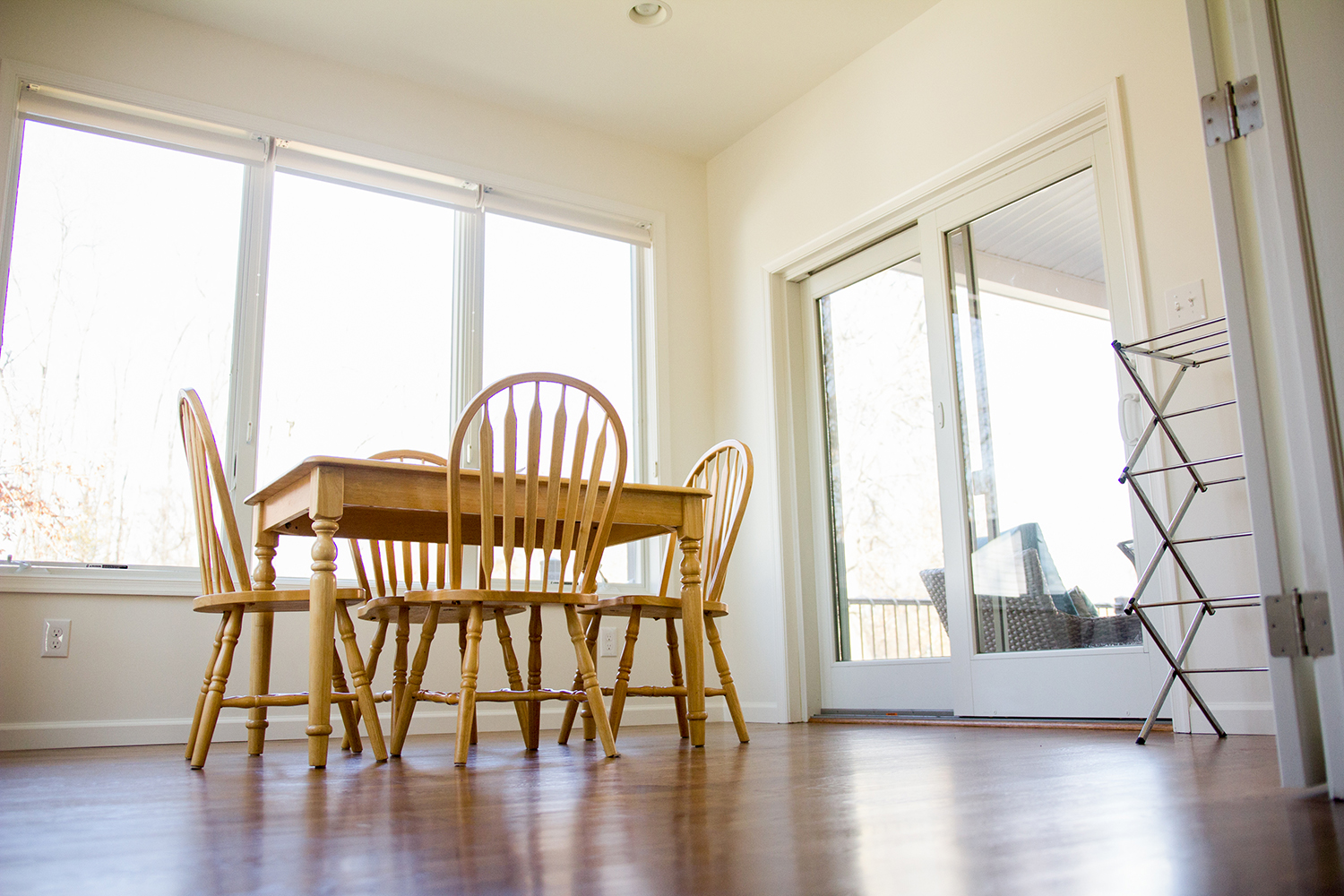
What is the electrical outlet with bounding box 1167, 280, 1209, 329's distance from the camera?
8.86 feet

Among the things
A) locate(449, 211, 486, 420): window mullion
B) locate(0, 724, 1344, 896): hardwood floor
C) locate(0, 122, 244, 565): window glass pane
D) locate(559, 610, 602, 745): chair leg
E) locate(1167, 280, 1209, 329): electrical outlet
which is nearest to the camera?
locate(0, 724, 1344, 896): hardwood floor

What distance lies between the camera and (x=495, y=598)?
88.3 inches

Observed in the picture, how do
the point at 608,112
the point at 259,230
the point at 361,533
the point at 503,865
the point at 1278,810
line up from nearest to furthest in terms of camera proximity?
the point at 503,865
the point at 1278,810
the point at 361,533
the point at 259,230
the point at 608,112

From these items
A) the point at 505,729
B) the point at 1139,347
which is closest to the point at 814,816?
the point at 1139,347

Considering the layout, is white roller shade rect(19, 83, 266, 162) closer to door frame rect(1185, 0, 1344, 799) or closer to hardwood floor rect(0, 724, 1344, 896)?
hardwood floor rect(0, 724, 1344, 896)

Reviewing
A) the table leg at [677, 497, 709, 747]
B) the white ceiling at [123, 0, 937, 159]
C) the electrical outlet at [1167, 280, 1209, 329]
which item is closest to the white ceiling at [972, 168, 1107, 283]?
the electrical outlet at [1167, 280, 1209, 329]

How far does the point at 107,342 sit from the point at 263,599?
1.74 metres

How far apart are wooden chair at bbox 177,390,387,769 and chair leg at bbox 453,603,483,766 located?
24 centimetres

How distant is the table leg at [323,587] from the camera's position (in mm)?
2188

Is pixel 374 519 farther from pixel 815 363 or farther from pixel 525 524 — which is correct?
pixel 815 363

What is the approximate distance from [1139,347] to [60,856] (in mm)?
2695

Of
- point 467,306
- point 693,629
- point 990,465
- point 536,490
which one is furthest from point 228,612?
point 990,465

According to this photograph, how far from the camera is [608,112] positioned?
453 centimetres

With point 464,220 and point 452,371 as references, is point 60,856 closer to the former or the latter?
point 452,371
